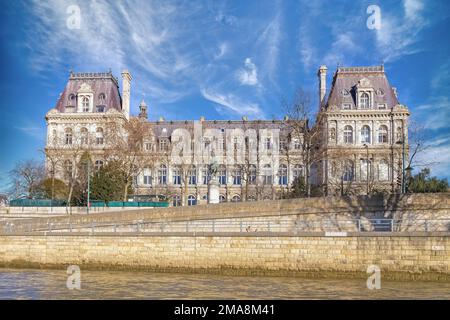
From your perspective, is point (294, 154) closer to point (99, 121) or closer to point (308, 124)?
point (308, 124)

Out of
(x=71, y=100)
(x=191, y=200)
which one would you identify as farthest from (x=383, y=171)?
(x=71, y=100)

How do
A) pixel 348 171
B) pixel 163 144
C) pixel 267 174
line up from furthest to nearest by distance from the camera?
1. pixel 163 144
2. pixel 267 174
3. pixel 348 171

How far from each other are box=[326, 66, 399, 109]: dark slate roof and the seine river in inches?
1698

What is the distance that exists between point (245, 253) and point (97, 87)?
164ft

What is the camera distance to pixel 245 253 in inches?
1016

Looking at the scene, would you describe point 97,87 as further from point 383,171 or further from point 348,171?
point 383,171

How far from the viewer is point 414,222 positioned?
2947cm

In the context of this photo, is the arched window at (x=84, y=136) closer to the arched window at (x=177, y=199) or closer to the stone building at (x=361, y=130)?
the arched window at (x=177, y=199)

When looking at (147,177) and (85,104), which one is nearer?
(147,177)

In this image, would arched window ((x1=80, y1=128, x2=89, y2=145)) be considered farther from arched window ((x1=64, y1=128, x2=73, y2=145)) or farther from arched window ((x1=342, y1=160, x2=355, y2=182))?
arched window ((x1=342, y1=160, x2=355, y2=182))

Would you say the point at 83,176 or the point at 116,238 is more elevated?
the point at 83,176

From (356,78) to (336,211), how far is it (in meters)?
39.4
